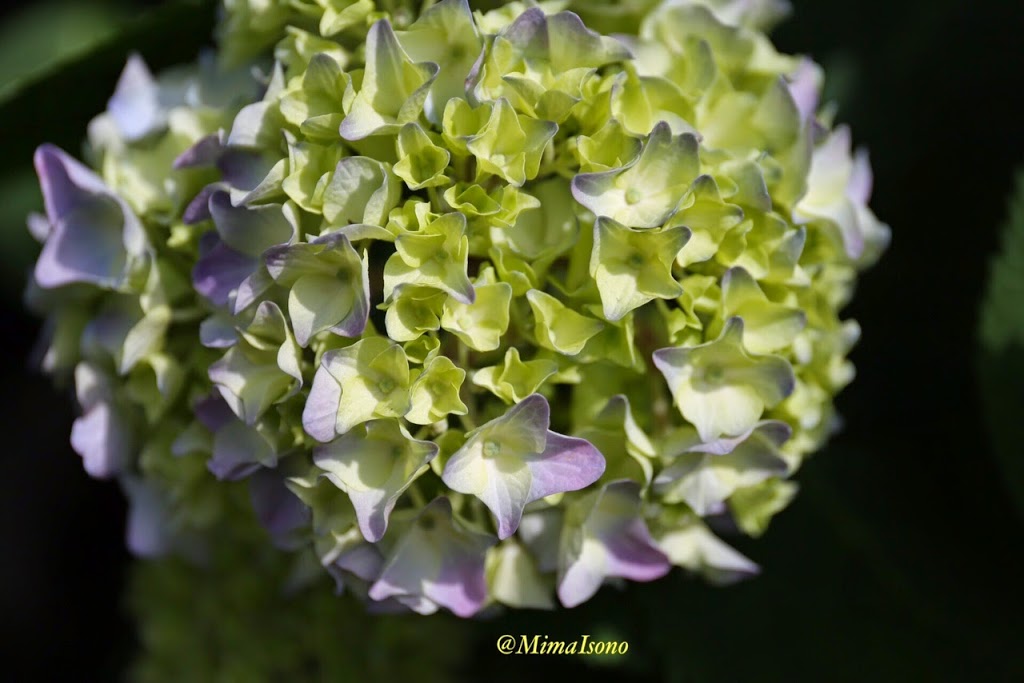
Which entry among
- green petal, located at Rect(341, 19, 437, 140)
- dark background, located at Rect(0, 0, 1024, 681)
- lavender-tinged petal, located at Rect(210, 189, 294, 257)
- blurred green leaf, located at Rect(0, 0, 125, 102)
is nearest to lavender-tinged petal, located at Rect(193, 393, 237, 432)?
lavender-tinged petal, located at Rect(210, 189, 294, 257)

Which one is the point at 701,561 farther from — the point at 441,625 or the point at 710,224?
the point at 441,625

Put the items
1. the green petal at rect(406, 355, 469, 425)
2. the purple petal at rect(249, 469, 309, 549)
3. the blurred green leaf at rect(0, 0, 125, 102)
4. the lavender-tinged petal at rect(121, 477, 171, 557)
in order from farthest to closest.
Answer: the blurred green leaf at rect(0, 0, 125, 102) < the lavender-tinged petal at rect(121, 477, 171, 557) < the purple petal at rect(249, 469, 309, 549) < the green petal at rect(406, 355, 469, 425)

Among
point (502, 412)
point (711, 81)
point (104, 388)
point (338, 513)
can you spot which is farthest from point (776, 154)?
point (104, 388)

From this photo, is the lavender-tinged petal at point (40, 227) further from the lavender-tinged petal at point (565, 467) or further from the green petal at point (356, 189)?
the lavender-tinged petal at point (565, 467)

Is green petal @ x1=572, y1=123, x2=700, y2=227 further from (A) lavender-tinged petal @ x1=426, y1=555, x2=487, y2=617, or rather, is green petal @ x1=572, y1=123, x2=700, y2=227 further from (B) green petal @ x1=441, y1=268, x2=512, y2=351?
(A) lavender-tinged petal @ x1=426, y1=555, x2=487, y2=617

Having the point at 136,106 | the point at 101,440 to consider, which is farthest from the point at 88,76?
Result: the point at 101,440

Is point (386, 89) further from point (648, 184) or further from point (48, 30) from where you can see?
point (48, 30)
